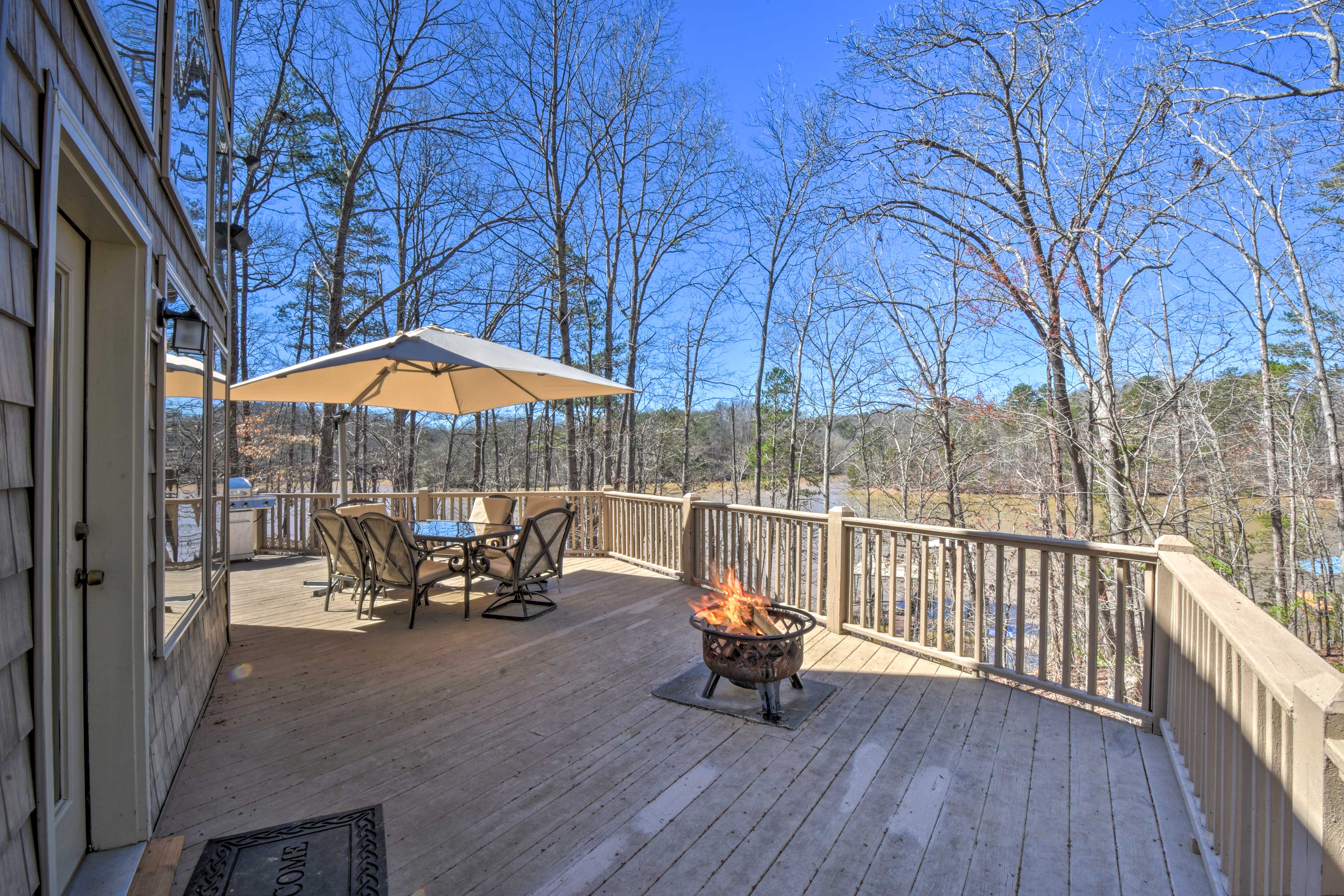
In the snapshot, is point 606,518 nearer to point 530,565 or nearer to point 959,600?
point 530,565

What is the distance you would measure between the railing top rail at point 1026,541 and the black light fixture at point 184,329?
374cm

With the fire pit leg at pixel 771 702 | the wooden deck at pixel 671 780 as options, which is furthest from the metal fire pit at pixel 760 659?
the wooden deck at pixel 671 780

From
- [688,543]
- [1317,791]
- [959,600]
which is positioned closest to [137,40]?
[1317,791]

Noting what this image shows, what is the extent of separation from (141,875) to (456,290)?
1063cm

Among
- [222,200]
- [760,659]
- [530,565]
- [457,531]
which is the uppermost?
[222,200]

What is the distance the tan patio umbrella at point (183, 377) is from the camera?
246cm

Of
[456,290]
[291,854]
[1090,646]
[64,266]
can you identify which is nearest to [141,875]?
[291,854]

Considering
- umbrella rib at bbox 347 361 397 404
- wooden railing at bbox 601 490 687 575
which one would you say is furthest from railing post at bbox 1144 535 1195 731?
umbrella rib at bbox 347 361 397 404

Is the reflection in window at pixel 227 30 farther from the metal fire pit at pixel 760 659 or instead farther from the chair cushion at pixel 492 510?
the metal fire pit at pixel 760 659

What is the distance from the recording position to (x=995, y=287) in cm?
686

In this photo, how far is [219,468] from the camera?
401 centimetres

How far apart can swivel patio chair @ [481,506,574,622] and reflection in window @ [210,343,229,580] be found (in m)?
1.83

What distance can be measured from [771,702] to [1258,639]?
200 cm

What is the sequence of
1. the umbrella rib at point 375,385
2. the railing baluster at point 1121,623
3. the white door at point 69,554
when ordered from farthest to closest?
the umbrella rib at point 375,385 < the railing baluster at point 1121,623 < the white door at point 69,554
